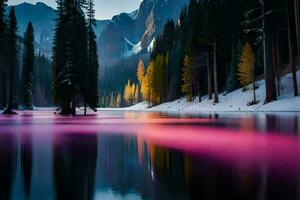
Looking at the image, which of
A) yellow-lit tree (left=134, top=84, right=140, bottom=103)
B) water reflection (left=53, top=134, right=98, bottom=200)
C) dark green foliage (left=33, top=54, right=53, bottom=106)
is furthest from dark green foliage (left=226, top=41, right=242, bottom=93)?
dark green foliage (left=33, top=54, right=53, bottom=106)

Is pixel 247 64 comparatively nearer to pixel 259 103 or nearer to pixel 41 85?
pixel 259 103

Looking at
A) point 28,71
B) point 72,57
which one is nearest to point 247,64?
point 72,57

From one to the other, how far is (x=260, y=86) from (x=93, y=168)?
41654 mm

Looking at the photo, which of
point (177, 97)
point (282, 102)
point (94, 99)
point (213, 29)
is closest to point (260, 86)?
point (213, 29)

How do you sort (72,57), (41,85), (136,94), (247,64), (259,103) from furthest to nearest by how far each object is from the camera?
(41,85)
(136,94)
(247,64)
(259,103)
(72,57)

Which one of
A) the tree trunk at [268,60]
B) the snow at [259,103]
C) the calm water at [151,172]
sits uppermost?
the tree trunk at [268,60]

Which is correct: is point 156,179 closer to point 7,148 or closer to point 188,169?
point 188,169

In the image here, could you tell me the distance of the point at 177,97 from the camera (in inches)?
2894

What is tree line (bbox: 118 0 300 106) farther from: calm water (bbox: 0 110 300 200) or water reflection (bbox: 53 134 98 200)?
water reflection (bbox: 53 134 98 200)

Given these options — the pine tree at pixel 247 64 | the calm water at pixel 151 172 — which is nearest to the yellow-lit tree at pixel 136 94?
the pine tree at pixel 247 64

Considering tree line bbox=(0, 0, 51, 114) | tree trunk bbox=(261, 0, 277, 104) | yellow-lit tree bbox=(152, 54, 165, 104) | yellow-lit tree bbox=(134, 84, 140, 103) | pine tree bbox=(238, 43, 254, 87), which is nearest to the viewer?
tree trunk bbox=(261, 0, 277, 104)

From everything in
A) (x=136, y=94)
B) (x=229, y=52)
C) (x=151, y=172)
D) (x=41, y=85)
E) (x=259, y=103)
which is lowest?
(x=151, y=172)

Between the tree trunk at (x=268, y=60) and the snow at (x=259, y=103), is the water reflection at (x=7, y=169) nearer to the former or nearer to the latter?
the snow at (x=259, y=103)

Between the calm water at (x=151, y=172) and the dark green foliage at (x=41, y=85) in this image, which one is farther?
the dark green foliage at (x=41, y=85)
